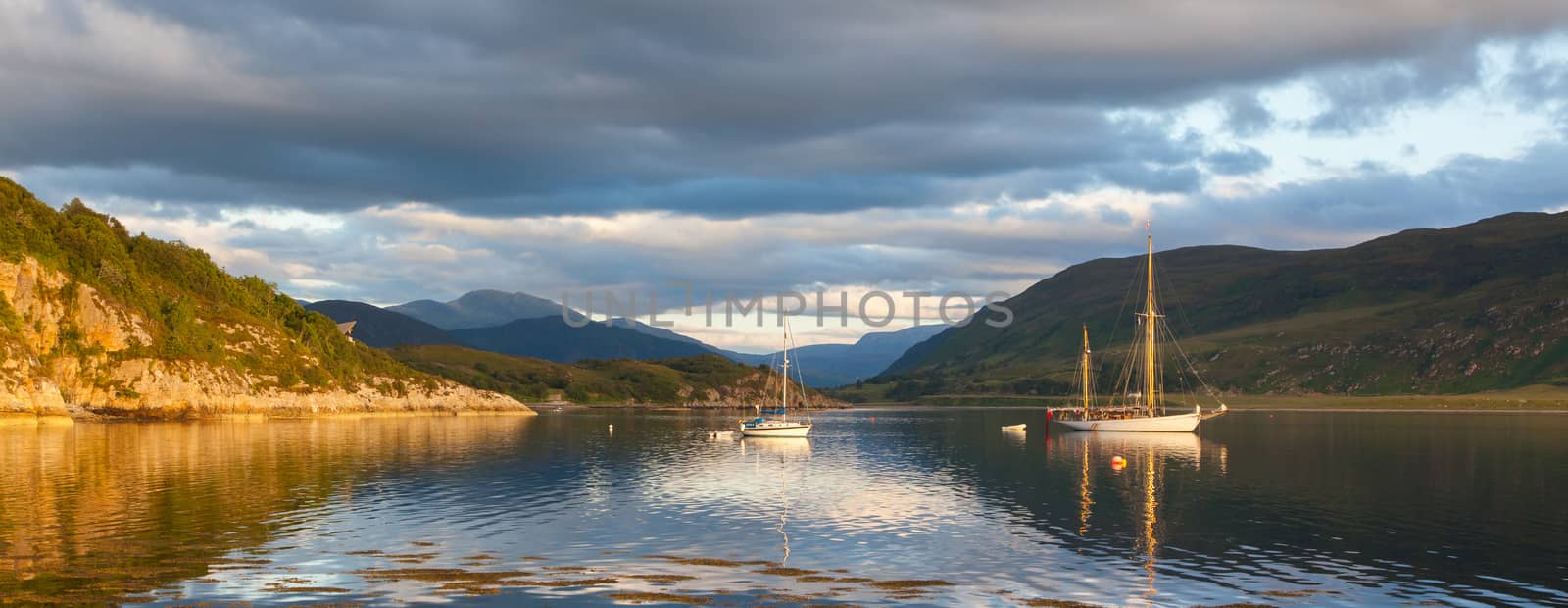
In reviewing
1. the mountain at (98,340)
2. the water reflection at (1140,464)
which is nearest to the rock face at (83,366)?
the mountain at (98,340)

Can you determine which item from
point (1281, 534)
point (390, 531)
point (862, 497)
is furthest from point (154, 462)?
point (1281, 534)

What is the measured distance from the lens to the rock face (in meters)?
138

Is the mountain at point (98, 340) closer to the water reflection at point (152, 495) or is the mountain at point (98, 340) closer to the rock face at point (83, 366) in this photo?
the rock face at point (83, 366)

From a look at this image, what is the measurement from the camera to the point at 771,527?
51531 millimetres

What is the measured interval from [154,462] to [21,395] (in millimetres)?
69499

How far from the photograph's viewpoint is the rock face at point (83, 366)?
138m

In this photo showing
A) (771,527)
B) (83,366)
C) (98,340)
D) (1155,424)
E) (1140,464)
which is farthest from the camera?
(98,340)

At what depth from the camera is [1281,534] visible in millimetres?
50094

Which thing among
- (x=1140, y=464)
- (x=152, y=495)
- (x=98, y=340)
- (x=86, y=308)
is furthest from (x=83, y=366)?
(x=1140, y=464)

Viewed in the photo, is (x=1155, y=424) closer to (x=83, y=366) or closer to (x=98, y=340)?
(x=83, y=366)

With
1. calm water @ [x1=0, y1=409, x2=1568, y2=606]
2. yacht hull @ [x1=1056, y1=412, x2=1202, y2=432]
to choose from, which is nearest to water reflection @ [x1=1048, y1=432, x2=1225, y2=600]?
calm water @ [x1=0, y1=409, x2=1568, y2=606]

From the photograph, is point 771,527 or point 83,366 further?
point 83,366

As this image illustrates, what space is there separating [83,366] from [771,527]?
14614cm

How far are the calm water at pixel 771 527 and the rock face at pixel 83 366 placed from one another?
39.9 metres
